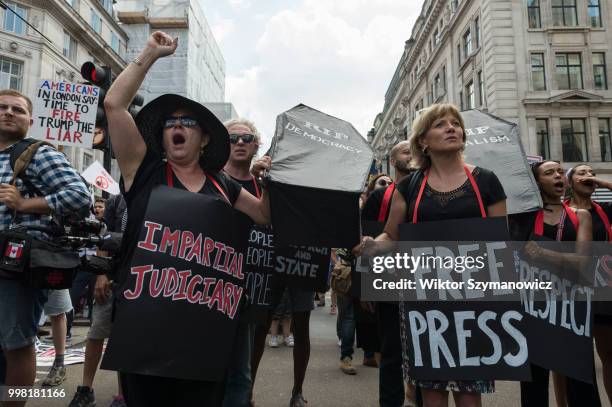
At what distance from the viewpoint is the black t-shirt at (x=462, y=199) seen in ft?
7.75

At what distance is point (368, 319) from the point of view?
3.68 m

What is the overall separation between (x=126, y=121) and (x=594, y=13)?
3046 centimetres

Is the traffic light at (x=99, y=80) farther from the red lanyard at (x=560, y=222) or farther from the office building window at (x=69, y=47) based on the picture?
the office building window at (x=69, y=47)

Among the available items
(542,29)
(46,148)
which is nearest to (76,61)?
(542,29)

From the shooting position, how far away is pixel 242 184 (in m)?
3.42

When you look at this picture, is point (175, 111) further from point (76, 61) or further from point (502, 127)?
point (76, 61)

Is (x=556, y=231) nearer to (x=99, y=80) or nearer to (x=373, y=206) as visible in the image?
(x=373, y=206)

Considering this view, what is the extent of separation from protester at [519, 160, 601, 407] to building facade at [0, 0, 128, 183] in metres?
25.5

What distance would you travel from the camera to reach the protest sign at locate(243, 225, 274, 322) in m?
2.92

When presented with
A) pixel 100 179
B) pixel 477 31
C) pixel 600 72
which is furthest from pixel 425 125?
pixel 477 31

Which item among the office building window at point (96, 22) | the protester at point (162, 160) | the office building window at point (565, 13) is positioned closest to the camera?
the protester at point (162, 160)

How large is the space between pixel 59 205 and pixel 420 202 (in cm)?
225

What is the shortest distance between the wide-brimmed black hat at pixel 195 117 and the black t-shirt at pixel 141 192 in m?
0.10

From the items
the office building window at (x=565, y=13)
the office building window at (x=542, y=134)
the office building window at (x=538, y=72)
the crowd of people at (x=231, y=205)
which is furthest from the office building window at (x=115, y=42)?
the crowd of people at (x=231, y=205)
